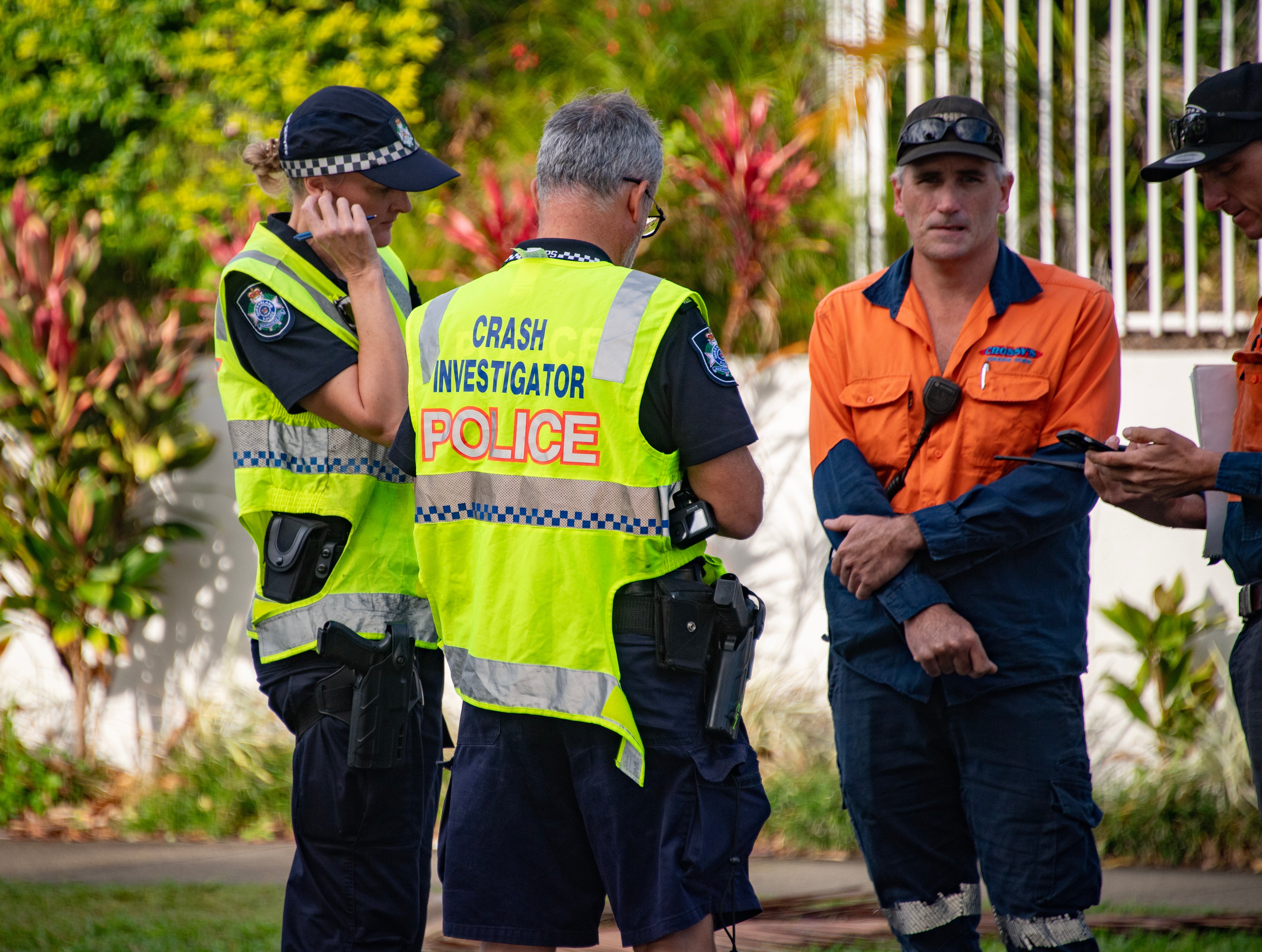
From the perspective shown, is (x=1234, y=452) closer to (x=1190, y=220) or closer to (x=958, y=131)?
(x=958, y=131)

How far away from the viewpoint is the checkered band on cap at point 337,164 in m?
2.90

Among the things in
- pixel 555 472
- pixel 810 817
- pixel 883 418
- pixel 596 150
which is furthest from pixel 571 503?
pixel 810 817

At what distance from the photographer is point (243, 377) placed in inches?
114

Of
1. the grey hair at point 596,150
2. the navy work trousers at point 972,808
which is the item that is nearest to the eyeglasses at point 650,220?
the grey hair at point 596,150

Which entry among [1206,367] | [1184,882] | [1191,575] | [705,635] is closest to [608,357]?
[705,635]

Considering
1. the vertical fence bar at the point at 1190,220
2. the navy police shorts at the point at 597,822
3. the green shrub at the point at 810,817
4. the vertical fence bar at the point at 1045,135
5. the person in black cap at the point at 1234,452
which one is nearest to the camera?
the navy police shorts at the point at 597,822

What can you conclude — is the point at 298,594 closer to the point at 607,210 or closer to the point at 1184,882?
the point at 607,210

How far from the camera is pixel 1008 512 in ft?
9.42

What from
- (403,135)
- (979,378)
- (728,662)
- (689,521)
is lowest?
(728,662)

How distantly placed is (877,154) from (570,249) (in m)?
4.13

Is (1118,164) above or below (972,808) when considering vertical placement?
above

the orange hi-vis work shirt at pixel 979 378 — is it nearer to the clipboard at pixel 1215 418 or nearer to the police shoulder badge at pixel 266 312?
the clipboard at pixel 1215 418

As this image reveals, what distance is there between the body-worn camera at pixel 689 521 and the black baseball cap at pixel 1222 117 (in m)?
1.34

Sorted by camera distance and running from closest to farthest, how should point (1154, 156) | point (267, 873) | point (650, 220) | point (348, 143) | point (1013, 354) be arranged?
point (650, 220) < point (348, 143) < point (1013, 354) < point (267, 873) < point (1154, 156)
